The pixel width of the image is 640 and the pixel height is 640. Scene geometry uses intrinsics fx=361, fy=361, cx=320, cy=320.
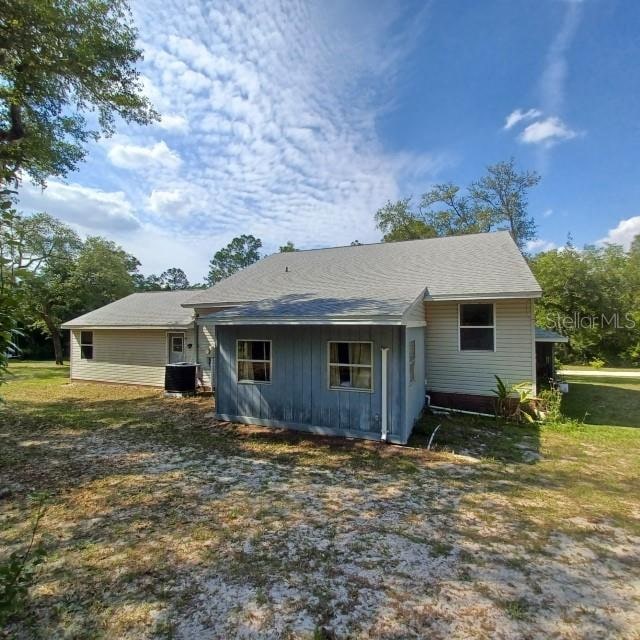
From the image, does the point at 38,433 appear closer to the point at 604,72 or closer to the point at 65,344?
the point at 604,72

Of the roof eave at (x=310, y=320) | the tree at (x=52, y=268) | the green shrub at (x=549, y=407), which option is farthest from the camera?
the tree at (x=52, y=268)

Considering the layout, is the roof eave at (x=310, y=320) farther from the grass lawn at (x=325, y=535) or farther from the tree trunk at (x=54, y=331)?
the tree trunk at (x=54, y=331)

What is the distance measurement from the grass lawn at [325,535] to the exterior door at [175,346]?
6.24 meters

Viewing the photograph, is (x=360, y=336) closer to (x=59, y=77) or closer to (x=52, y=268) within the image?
(x=59, y=77)

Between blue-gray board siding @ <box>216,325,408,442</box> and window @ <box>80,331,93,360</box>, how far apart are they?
33.9 feet

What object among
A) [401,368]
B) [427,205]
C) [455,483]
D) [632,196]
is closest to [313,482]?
[455,483]

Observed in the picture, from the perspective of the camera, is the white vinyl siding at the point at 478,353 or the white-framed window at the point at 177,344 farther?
the white-framed window at the point at 177,344

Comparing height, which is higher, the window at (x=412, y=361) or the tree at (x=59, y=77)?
the tree at (x=59, y=77)

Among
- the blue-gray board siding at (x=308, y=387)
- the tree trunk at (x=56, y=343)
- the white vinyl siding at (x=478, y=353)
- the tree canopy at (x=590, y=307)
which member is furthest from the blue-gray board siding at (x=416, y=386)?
the tree trunk at (x=56, y=343)

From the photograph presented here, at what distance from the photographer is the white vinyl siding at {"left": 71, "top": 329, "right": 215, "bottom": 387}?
45.7 feet

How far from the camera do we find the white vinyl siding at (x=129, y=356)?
13930 mm

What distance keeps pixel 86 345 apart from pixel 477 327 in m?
15.8

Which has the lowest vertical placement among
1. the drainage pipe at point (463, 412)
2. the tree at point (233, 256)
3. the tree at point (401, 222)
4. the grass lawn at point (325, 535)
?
the grass lawn at point (325, 535)

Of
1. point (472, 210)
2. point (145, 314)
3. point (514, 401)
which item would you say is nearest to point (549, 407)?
point (514, 401)
